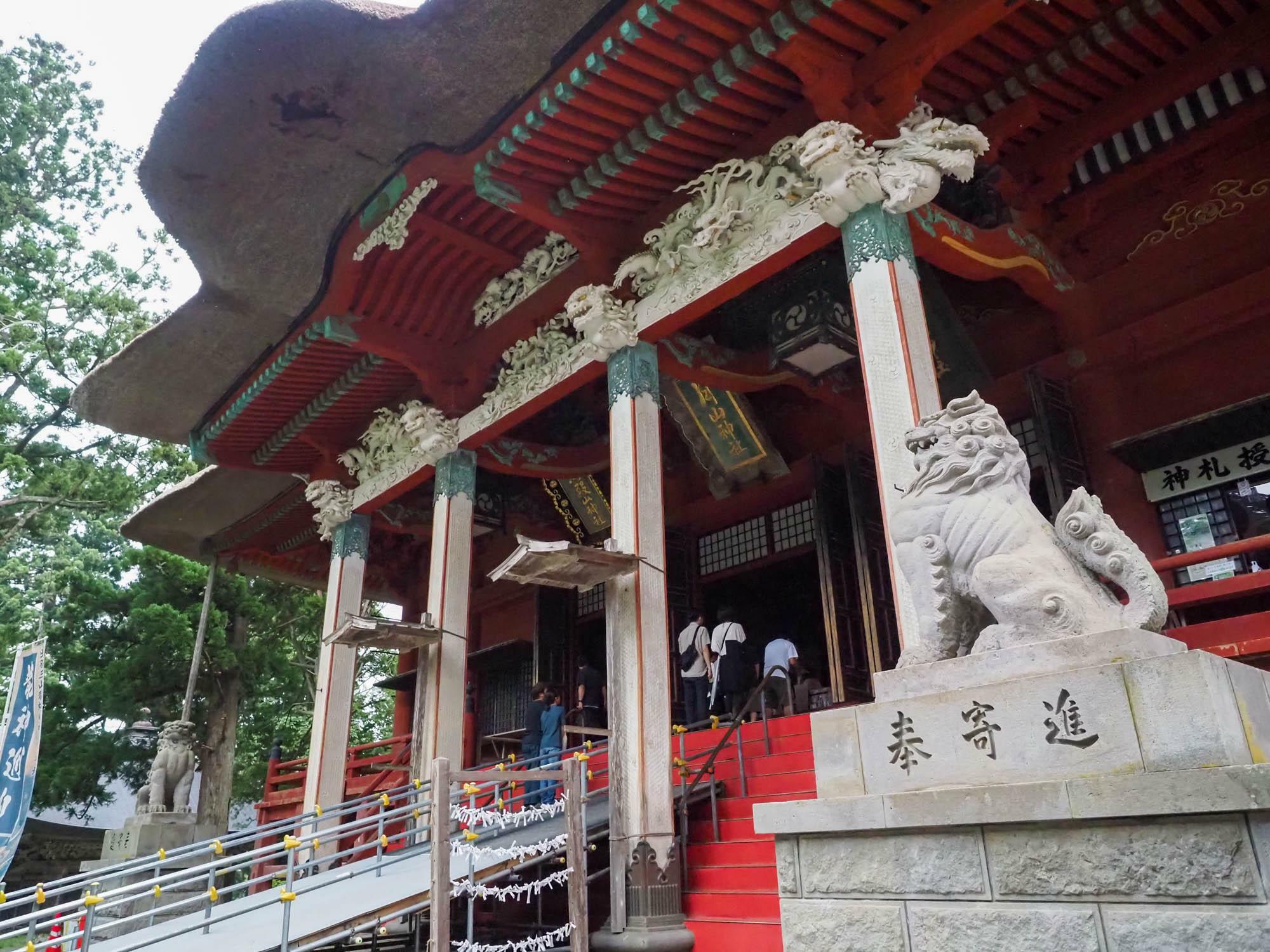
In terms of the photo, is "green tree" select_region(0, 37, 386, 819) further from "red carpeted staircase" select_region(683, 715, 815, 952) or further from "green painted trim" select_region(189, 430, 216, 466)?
"red carpeted staircase" select_region(683, 715, 815, 952)

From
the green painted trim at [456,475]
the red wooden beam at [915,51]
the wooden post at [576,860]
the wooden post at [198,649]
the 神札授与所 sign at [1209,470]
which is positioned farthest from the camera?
the wooden post at [198,649]

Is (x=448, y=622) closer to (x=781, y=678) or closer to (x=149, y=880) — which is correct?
(x=781, y=678)

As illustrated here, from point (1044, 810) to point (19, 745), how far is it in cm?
1081

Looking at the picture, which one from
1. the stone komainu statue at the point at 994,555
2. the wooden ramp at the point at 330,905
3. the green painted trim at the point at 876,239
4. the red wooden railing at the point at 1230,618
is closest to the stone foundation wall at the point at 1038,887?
the stone komainu statue at the point at 994,555

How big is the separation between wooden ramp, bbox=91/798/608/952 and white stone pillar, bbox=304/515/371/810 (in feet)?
10.5

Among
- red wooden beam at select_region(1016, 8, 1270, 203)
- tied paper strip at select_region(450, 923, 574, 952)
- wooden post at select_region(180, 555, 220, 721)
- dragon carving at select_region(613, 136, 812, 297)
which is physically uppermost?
red wooden beam at select_region(1016, 8, 1270, 203)

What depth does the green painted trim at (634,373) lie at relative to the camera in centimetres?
768

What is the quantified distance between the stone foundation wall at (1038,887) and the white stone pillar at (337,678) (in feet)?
24.1

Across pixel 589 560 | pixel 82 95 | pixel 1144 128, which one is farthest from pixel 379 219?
pixel 82 95

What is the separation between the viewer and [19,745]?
9.74 m

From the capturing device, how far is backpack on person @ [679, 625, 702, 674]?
31.0ft

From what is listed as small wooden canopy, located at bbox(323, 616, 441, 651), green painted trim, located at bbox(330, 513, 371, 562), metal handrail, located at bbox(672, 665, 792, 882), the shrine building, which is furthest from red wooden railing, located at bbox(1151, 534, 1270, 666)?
green painted trim, located at bbox(330, 513, 371, 562)

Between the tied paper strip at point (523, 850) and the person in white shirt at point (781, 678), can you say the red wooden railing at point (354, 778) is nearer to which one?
the person in white shirt at point (781, 678)

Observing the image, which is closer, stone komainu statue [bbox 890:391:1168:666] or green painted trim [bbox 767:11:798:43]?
stone komainu statue [bbox 890:391:1168:666]
